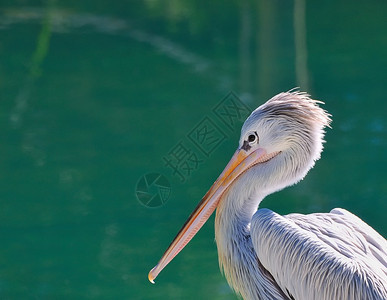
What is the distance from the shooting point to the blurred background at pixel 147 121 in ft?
14.9

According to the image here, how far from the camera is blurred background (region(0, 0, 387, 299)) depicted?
4.55 meters

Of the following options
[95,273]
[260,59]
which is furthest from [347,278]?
[260,59]

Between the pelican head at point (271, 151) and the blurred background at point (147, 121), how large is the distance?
1083 mm

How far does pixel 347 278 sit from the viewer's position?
2.64 meters

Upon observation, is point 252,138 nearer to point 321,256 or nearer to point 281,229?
point 281,229

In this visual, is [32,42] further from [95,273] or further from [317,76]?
[95,273]

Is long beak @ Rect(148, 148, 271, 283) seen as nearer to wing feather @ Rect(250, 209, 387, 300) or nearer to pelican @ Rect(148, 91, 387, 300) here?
pelican @ Rect(148, 91, 387, 300)

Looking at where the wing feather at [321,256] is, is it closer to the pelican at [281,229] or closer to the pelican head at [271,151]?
the pelican at [281,229]

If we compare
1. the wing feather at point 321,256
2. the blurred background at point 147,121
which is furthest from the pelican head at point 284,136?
the blurred background at point 147,121

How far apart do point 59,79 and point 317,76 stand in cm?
247

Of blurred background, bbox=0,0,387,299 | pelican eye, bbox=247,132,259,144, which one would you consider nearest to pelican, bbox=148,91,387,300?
pelican eye, bbox=247,132,259,144

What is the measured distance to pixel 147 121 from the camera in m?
6.53

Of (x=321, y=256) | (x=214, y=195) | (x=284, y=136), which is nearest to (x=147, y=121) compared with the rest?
(x=214, y=195)

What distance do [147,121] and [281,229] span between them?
3818 mm
